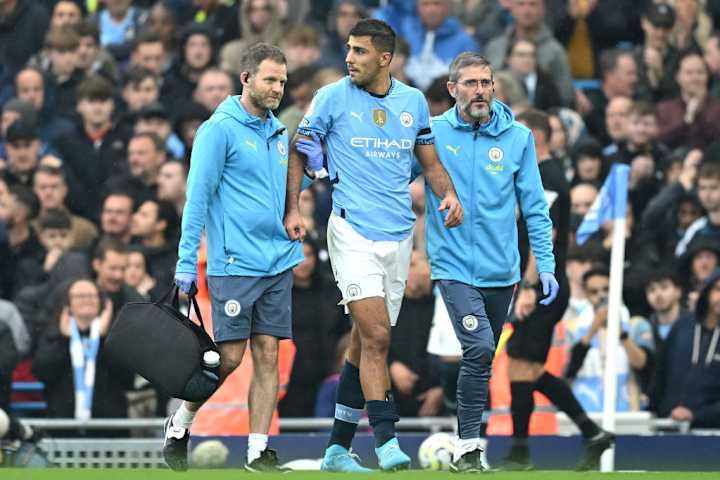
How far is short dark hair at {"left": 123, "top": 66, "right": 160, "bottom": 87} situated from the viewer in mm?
17516

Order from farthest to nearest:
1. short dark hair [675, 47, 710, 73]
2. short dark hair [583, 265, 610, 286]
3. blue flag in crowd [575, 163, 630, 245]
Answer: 1. short dark hair [675, 47, 710, 73]
2. short dark hair [583, 265, 610, 286]
3. blue flag in crowd [575, 163, 630, 245]

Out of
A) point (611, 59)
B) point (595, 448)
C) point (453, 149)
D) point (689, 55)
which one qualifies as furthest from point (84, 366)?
point (689, 55)

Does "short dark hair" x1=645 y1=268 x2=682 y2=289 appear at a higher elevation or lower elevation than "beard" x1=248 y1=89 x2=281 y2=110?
lower

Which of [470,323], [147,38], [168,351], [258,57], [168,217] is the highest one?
[147,38]

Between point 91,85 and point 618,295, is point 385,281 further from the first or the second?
point 91,85

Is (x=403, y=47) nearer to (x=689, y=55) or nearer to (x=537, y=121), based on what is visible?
(x=689, y=55)

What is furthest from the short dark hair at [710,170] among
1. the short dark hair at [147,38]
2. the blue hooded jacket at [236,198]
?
the blue hooded jacket at [236,198]

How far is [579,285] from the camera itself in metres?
14.7

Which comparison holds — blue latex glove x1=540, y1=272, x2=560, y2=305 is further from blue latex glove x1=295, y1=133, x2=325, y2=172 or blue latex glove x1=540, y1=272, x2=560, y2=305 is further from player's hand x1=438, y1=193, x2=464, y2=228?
blue latex glove x1=295, y1=133, x2=325, y2=172

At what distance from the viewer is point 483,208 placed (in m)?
10.5

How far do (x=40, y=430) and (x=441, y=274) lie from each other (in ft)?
14.0

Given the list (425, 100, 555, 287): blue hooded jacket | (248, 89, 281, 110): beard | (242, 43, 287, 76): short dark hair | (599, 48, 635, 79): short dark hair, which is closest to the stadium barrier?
(425, 100, 555, 287): blue hooded jacket

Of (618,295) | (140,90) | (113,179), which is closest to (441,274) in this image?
(618,295)

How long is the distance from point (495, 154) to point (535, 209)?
0.38 metres
